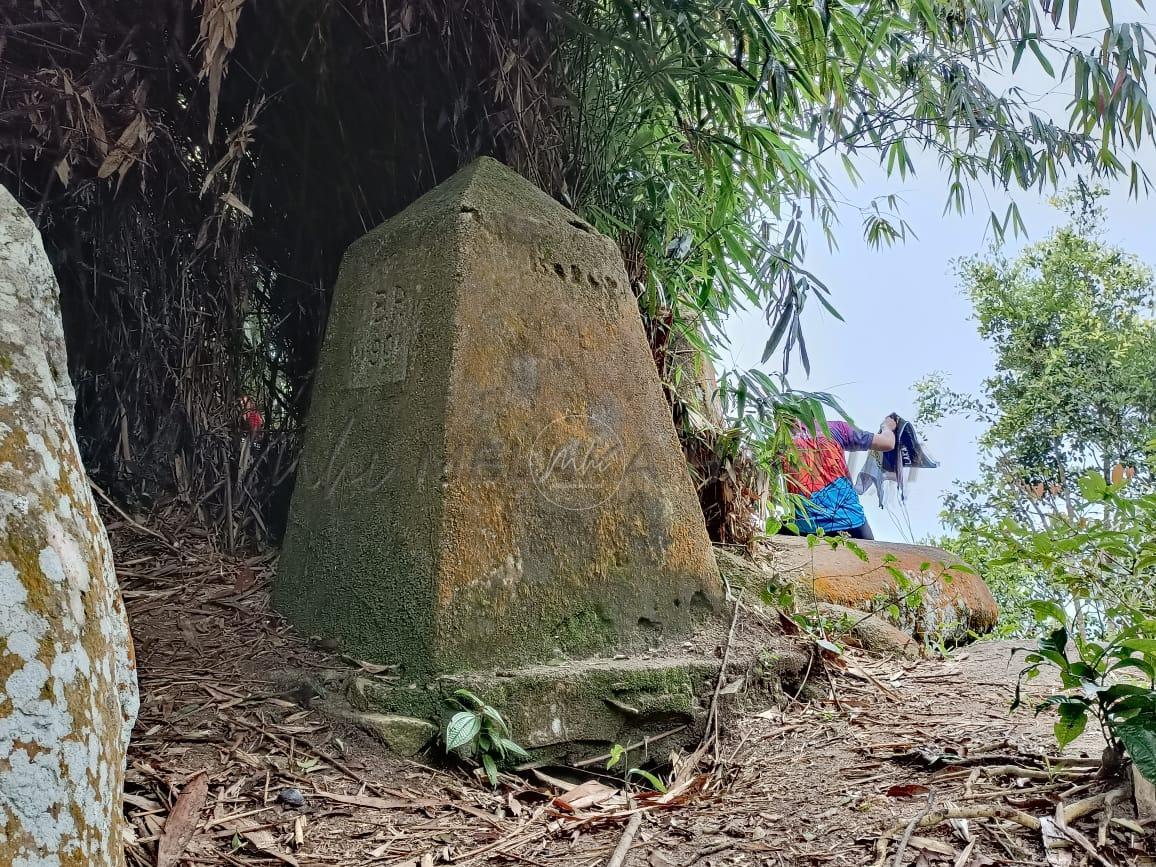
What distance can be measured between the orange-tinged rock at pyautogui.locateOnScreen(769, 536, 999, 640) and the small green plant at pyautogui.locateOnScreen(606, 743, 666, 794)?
4.24 ft

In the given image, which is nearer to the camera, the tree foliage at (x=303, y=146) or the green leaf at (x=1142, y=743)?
the green leaf at (x=1142, y=743)

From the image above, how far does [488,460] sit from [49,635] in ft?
3.19

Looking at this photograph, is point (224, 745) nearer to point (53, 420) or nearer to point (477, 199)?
point (53, 420)

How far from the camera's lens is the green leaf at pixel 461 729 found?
61.9 inches

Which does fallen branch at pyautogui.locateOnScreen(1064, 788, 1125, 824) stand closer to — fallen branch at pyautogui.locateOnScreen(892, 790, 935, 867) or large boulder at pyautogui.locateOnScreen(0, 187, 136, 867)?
fallen branch at pyautogui.locateOnScreen(892, 790, 935, 867)

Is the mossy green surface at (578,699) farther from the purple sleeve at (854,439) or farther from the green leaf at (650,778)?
the purple sleeve at (854,439)

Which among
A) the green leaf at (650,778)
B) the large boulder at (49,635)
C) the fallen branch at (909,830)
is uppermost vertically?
the large boulder at (49,635)

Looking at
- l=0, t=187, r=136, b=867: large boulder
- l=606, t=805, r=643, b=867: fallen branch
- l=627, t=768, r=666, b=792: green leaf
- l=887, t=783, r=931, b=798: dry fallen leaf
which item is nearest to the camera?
l=0, t=187, r=136, b=867: large boulder

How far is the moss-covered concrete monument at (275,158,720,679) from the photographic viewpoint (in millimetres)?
1766

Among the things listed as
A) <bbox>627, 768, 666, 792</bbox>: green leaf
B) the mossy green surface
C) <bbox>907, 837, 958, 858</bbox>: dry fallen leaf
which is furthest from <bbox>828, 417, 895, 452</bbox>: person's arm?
<bbox>907, 837, 958, 858</bbox>: dry fallen leaf

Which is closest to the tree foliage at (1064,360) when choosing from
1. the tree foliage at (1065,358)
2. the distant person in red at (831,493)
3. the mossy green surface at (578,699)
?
the tree foliage at (1065,358)

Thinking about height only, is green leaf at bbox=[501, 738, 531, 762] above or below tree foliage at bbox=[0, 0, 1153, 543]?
below

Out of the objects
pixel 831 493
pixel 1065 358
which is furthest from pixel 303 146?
pixel 1065 358

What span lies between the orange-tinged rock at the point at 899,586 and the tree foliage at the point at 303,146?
67 cm
